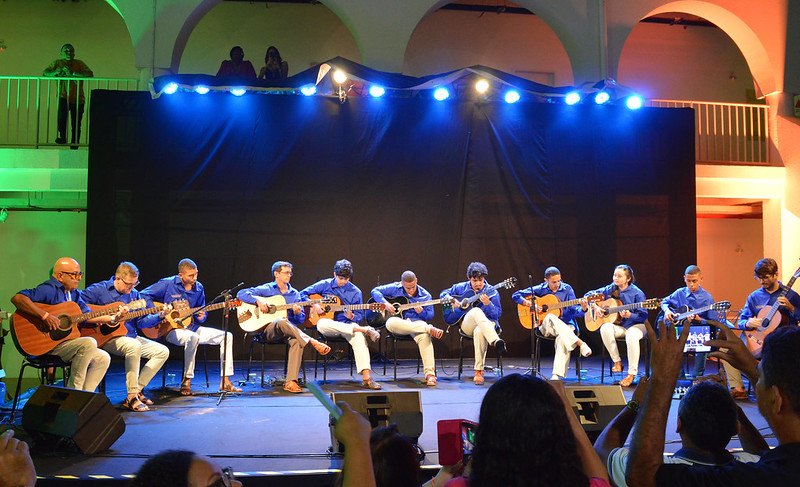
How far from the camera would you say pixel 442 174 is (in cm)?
995

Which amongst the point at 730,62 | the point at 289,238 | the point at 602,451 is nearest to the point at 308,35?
the point at 289,238

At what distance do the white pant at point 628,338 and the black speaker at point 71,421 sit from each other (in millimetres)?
5185

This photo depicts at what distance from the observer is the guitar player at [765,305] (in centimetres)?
715

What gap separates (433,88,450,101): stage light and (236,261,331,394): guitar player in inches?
131

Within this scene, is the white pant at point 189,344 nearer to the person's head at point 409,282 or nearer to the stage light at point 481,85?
the person's head at point 409,282

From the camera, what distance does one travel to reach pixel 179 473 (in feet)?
5.65

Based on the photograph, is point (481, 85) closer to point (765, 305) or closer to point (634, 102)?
point (634, 102)

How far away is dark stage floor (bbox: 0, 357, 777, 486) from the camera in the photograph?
440cm

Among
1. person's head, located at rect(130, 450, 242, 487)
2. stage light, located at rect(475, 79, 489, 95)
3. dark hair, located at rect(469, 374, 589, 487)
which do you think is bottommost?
person's head, located at rect(130, 450, 242, 487)

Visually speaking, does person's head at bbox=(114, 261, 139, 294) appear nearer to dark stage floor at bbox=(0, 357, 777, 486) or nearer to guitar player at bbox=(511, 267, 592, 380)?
dark stage floor at bbox=(0, 357, 777, 486)

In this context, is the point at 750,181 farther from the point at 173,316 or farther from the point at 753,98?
the point at 173,316

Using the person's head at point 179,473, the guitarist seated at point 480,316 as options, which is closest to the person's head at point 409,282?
the guitarist seated at point 480,316

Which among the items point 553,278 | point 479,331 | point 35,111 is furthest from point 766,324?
point 35,111

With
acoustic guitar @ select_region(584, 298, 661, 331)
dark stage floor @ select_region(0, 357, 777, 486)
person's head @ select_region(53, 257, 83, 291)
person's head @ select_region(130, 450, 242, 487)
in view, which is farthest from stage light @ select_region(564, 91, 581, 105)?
person's head @ select_region(130, 450, 242, 487)
